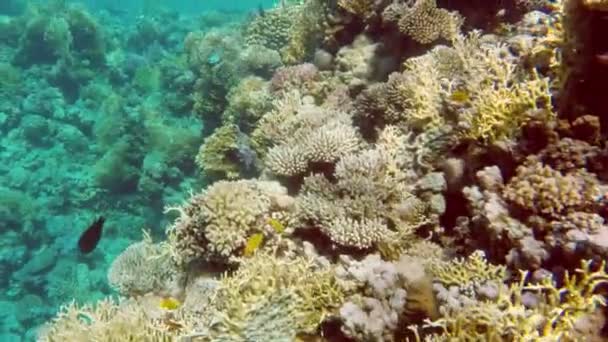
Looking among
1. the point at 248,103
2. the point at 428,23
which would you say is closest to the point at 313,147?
the point at 428,23

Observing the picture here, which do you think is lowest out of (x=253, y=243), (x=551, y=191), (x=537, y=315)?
(x=537, y=315)

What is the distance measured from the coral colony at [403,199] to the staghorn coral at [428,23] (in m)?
0.02

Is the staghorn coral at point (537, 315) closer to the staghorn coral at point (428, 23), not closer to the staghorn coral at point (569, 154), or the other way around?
the staghorn coral at point (569, 154)

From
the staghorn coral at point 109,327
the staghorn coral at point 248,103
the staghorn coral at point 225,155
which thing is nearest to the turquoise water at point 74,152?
A: the staghorn coral at point 225,155

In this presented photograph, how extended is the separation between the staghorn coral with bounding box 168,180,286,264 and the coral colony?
0.05 ft

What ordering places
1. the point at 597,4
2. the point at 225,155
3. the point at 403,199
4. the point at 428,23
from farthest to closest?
1. the point at 225,155
2. the point at 428,23
3. the point at 403,199
4. the point at 597,4

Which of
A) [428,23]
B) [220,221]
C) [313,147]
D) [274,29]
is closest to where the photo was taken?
[220,221]

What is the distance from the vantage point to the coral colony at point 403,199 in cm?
314

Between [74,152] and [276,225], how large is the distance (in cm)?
1132

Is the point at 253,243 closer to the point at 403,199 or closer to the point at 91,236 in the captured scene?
the point at 403,199

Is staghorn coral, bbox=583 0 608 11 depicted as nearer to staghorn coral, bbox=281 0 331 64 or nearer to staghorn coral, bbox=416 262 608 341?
staghorn coral, bbox=416 262 608 341

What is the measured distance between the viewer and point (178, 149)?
1171cm

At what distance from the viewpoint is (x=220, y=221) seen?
4285mm

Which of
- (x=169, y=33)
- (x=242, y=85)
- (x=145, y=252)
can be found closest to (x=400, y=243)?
(x=145, y=252)
